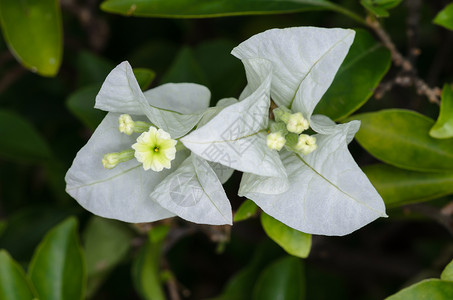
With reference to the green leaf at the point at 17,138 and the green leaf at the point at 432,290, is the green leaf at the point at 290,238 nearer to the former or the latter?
the green leaf at the point at 432,290

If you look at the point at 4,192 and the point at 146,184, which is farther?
the point at 4,192

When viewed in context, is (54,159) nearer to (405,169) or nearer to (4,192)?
(4,192)

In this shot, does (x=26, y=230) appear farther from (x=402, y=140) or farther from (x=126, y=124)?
(x=402, y=140)

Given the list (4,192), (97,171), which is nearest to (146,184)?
(97,171)

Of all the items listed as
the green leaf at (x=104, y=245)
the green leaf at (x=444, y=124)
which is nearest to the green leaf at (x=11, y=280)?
the green leaf at (x=104, y=245)

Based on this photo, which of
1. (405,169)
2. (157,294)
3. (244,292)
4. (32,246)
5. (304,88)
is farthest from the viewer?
(32,246)

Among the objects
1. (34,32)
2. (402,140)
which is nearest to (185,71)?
(34,32)
